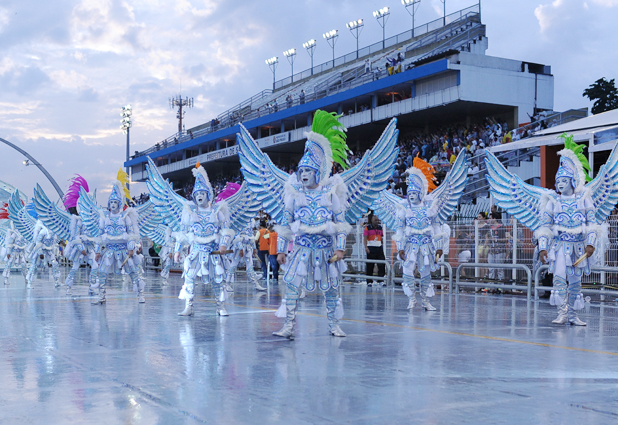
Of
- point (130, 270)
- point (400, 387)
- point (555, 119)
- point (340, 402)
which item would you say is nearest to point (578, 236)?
point (400, 387)

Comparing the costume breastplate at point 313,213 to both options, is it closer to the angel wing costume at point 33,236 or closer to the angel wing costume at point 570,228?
Result: the angel wing costume at point 570,228

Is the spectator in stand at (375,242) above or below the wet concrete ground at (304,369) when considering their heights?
above

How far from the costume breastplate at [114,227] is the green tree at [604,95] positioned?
2451cm

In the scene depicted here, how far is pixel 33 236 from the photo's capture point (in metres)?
20.6

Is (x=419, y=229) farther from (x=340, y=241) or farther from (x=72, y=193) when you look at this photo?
(x=72, y=193)

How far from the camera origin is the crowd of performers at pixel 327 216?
8.23m

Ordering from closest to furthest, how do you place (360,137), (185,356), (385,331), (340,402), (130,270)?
(340,402) < (185,356) < (385,331) < (130,270) < (360,137)

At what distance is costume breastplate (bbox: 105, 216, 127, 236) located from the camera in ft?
42.5

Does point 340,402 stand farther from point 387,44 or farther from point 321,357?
point 387,44

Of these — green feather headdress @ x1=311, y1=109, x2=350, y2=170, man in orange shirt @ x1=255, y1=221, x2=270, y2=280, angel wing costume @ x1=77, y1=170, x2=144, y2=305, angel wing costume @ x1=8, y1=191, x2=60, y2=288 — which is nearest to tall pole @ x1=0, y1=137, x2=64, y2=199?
angel wing costume @ x1=8, y1=191, x2=60, y2=288

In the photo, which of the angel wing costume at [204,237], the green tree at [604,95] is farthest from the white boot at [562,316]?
the green tree at [604,95]

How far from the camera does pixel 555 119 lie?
90.5 ft

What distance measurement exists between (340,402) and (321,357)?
197 cm

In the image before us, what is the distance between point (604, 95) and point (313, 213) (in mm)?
26520
